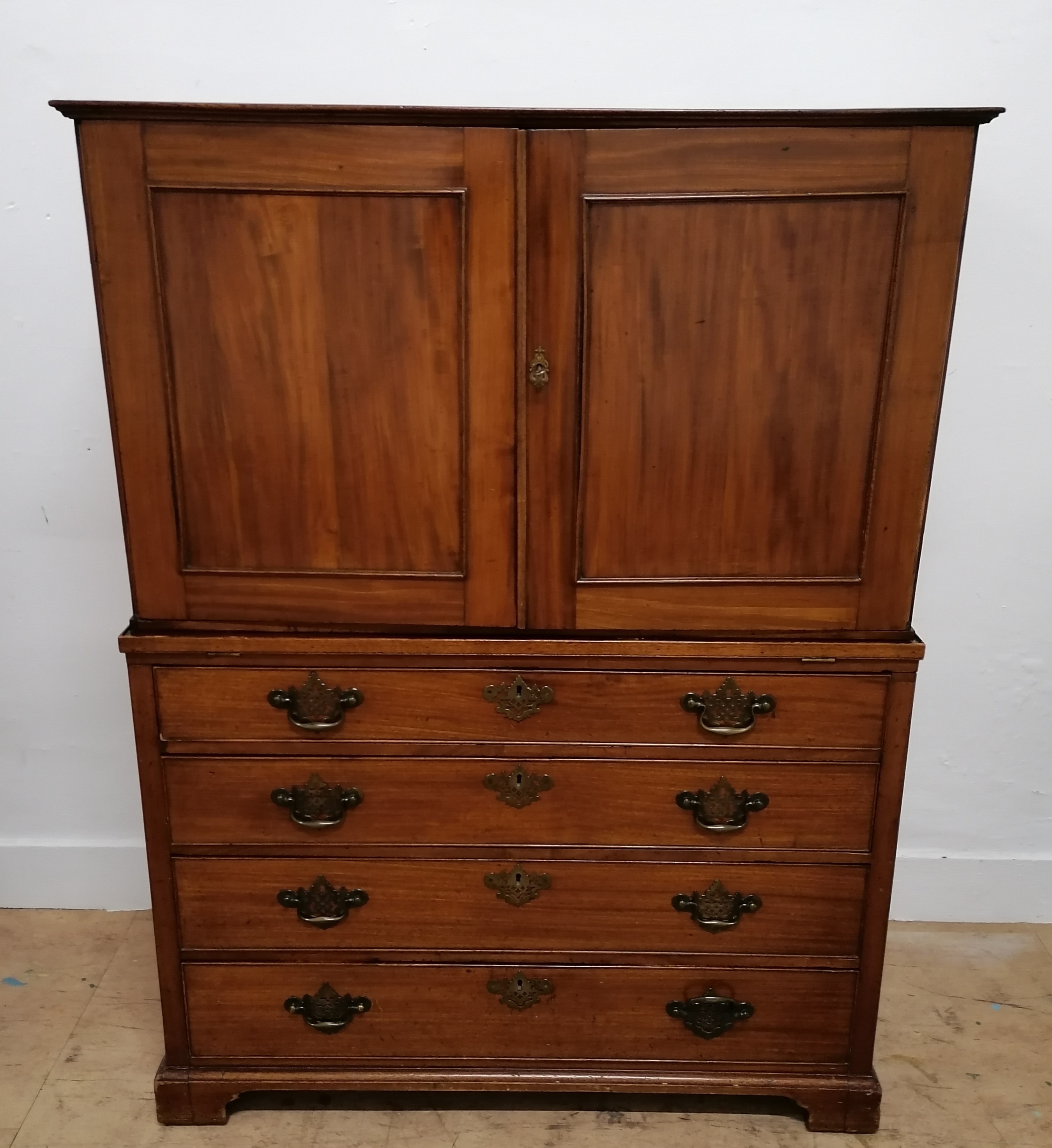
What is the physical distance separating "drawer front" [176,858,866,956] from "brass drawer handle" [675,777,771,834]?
91mm

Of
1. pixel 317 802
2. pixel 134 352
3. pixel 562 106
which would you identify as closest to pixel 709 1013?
pixel 317 802

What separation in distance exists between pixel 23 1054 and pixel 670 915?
133cm

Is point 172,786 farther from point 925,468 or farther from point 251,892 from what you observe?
point 925,468

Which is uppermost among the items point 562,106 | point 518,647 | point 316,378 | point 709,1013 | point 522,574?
point 562,106

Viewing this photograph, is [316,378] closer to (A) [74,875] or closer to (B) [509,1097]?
(B) [509,1097]

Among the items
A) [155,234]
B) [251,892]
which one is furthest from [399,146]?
[251,892]

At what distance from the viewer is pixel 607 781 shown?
1666mm

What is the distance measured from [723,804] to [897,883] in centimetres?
101

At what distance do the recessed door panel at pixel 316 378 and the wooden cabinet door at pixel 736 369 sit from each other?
15 centimetres

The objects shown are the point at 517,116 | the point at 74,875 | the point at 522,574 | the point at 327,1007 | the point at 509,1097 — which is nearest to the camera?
the point at 517,116

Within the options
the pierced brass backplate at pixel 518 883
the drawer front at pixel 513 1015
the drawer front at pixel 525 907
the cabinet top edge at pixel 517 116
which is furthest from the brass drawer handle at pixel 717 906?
the cabinet top edge at pixel 517 116

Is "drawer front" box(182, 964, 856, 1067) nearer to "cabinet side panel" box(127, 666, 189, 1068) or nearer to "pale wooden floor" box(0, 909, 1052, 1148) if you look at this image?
"cabinet side panel" box(127, 666, 189, 1068)

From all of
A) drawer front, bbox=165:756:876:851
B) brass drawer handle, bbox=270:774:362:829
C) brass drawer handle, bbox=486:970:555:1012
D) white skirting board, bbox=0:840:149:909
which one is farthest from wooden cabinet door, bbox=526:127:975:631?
white skirting board, bbox=0:840:149:909

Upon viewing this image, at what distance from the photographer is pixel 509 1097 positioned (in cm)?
190
